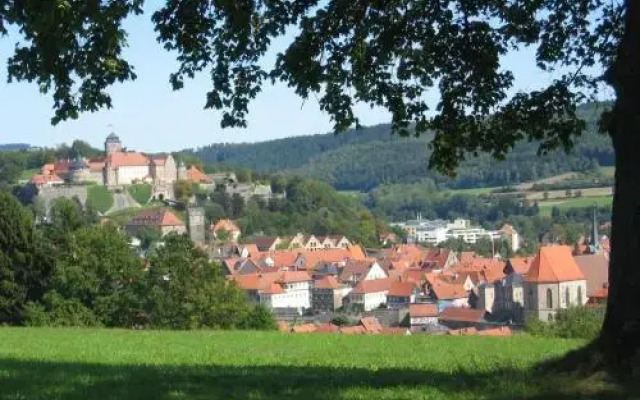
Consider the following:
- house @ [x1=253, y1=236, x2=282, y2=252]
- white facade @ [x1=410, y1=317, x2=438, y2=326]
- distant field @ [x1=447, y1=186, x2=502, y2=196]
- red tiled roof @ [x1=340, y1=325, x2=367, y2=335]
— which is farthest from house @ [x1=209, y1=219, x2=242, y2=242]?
red tiled roof @ [x1=340, y1=325, x2=367, y2=335]

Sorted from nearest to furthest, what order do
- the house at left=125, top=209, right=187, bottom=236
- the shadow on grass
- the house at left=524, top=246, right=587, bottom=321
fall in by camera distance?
1. the shadow on grass
2. the house at left=524, top=246, right=587, bottom=321
3. the house at left=125, top=209, right=187, bottom=236

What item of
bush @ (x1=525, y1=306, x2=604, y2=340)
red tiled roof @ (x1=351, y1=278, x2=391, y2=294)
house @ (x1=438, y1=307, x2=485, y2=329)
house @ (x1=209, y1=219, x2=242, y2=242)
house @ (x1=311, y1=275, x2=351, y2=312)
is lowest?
house @ (x1=311, y1=275, x2=351, y2=312)

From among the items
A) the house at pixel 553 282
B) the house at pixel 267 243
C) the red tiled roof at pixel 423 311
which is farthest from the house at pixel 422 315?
the house at pixel 267 243

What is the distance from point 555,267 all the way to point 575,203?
78925mm

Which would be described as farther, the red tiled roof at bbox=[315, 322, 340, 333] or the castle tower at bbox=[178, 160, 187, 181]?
the castle tower at bbox=[178, 160, 187, 181]

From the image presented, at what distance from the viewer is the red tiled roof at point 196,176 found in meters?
157

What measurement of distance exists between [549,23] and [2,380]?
6.29m

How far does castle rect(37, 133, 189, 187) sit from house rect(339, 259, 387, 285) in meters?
57.5

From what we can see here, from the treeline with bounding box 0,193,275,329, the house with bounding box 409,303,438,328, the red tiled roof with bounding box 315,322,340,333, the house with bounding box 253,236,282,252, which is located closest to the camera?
the red tiled roof with bounding box 315,322,340,333

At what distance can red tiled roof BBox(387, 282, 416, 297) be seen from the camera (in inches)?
3061

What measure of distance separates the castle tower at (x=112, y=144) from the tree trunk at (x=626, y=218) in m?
167

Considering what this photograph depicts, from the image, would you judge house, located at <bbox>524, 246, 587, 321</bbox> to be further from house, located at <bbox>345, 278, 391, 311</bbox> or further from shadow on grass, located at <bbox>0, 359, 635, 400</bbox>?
shadow on grass, located at <bbox>0, 359, 635, 400</bbox>

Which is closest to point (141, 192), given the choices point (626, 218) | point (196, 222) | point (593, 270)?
point (196, 222)

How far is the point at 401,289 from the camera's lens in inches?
3098
